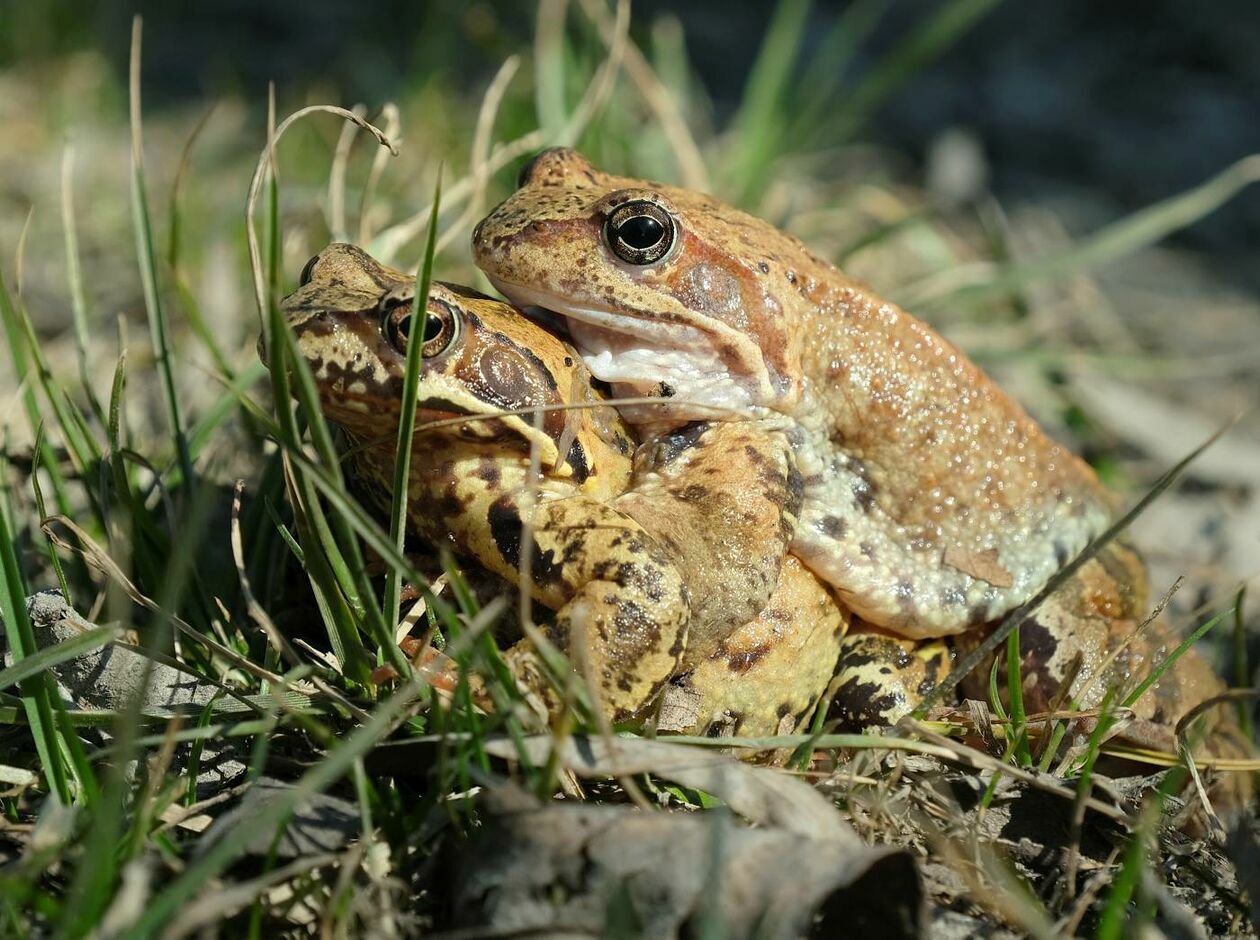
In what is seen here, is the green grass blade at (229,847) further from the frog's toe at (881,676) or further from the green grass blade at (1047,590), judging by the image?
the frog's toe at (881,676)

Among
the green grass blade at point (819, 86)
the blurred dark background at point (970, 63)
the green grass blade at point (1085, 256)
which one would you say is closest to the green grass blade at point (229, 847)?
the green grass blade at point (1085, 256)

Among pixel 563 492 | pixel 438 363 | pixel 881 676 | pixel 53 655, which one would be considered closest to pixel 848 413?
pixel 881 676

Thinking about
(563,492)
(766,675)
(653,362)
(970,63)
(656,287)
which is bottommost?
(766,675)

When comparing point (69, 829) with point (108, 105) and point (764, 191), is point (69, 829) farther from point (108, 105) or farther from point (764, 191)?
point (108, 105)

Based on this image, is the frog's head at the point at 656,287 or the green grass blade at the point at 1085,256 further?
the green grass blade at the point at 1085,256

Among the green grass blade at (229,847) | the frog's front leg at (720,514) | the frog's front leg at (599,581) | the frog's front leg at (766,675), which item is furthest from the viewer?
the frog's front leg at (766,675)

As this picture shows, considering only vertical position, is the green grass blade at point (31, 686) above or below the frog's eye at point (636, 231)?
below

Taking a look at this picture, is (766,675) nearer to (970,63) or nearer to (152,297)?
(152,297)

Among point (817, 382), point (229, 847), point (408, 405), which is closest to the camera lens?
point (229, 847)
